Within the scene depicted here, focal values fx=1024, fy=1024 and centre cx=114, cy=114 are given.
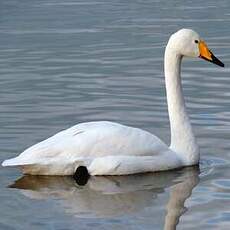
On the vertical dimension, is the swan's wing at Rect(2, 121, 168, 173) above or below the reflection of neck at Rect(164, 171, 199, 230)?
above

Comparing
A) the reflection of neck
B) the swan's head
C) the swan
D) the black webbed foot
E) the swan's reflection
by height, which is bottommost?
the reflection of neck

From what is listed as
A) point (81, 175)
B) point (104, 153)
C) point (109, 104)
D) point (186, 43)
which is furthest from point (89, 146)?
point (109, 104)

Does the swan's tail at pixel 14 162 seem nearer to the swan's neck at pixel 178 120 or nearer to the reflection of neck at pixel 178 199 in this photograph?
the reflection of neck at pixel 178 199

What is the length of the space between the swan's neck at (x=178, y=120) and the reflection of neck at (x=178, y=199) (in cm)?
26

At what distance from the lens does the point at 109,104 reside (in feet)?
39.6

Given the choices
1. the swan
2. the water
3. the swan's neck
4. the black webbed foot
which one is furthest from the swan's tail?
Answer: the swan's neck

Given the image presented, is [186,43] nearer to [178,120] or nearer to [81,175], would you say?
[178,120]

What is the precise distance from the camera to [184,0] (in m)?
25.8

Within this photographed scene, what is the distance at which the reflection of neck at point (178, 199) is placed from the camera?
25.8 feet

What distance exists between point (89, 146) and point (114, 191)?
1.71 ft

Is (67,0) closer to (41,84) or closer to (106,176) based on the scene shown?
(41,84)

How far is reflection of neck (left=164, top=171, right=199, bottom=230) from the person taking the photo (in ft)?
25.8

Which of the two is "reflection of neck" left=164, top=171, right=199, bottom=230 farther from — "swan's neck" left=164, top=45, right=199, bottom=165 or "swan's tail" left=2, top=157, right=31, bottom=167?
"swan's tail" left=2, top=157, right=31, bottom=167

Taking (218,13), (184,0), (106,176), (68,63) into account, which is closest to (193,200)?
(106,176)
